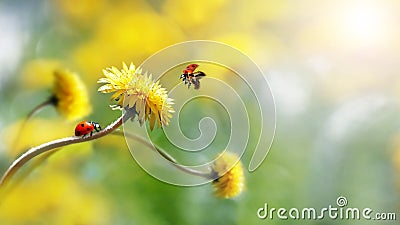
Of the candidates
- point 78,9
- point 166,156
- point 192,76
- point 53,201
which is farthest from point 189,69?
point 53,201

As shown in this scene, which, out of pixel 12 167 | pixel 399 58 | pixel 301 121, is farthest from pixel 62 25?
pixel 399 58

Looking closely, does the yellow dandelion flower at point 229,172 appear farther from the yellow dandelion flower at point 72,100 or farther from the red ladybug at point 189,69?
the yellow dandelion flower at point 72,100

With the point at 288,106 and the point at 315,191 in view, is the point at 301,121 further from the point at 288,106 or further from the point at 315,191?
the point at 315,191

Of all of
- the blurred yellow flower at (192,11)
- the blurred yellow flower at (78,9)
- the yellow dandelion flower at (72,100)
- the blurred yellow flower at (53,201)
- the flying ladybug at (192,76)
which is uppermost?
the blurred yellow flower at (192,11)

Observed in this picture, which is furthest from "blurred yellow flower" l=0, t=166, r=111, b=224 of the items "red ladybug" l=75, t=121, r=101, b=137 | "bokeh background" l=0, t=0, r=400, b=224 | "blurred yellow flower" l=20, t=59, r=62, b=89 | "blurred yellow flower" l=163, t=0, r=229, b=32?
"blurred yellow flower" l=163, t=0, r=229, b=32

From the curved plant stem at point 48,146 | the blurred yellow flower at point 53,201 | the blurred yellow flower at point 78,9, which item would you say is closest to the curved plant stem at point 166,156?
the curved plant stem at point 48,146

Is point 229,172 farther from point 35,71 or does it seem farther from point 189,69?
point 35,71
